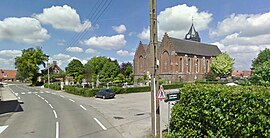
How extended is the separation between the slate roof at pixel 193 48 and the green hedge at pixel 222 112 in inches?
2297

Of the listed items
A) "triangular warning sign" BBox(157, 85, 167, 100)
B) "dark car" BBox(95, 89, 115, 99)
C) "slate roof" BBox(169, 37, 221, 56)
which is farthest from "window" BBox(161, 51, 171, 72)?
"triangular warning sign" BBox(157, 85, 167, 100)

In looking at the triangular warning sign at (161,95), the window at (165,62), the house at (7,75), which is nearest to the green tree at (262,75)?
the triangular warning sign at (161,95)

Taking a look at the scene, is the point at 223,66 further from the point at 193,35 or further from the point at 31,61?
the point at 31,61

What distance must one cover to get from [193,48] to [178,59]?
38.0 feet

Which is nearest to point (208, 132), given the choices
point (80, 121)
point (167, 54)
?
point (80, 121)

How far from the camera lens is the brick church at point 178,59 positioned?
6406cm

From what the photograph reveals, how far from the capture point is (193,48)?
237ft

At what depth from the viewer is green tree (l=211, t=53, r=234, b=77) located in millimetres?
68438

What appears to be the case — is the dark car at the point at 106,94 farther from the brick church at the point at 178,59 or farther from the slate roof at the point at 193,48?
the slate roof at the point at 193,48

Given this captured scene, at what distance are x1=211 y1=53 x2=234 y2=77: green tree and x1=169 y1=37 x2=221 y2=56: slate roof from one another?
22.3 ft

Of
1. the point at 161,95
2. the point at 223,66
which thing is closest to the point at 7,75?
the point at 223,66

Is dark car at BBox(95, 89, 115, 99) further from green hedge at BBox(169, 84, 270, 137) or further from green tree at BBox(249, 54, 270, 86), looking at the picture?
green tree at BBox(249, 54, 270, 86)

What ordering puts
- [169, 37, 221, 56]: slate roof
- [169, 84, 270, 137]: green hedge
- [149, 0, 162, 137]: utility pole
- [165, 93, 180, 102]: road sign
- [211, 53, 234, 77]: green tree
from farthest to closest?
1. [211, 53, 234, 77]: green tree
2. [169, 37, 221, 56]: slate roof
3. [149, 0, 162, 137]: utility pole
4. [165, 93, 180, 102]: road sign
5. [169, 84, 270, 137]: green hedge

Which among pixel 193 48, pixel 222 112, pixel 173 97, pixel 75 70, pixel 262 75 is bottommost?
pixel 222 112
